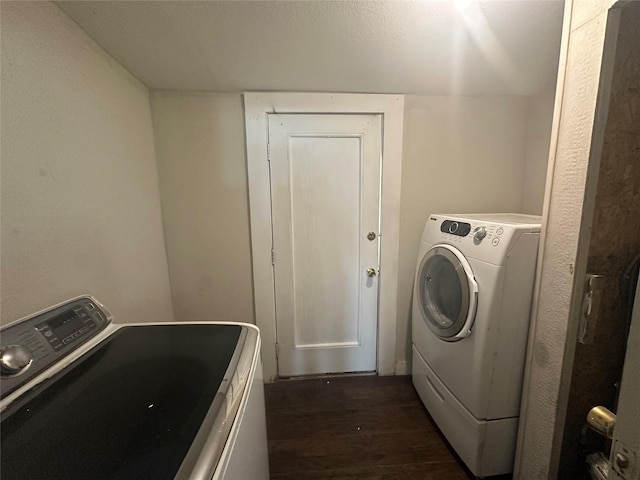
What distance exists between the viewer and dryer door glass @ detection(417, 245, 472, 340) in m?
1.25

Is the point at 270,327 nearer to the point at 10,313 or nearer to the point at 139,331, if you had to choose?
the point at 139,331

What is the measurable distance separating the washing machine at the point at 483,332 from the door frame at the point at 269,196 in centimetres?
44

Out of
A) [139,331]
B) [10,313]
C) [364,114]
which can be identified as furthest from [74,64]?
[364,114]

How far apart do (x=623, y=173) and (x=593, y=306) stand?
391 millimetres

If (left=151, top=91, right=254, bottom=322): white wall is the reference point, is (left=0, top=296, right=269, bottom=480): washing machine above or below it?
below

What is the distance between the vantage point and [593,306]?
779 millimetres

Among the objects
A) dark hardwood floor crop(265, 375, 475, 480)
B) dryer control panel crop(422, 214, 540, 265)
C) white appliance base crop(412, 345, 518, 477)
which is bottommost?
dark hardwood floor crop(265, 375, 475, 480)

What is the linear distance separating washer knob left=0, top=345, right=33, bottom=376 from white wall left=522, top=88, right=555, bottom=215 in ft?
8.09

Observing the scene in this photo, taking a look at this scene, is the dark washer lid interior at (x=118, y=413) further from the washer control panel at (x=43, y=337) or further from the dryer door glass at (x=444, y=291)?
the dryer door glass at (x=444, y=291)

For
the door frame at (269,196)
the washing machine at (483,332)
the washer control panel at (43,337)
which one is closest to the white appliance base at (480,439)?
the washing machine at (483,332)

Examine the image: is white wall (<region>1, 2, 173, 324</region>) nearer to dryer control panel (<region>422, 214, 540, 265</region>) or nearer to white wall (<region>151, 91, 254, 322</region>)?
white wall (<region>151, 91, 254, 322</region>)

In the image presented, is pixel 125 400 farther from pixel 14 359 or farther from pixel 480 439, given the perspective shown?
pixel 480 439

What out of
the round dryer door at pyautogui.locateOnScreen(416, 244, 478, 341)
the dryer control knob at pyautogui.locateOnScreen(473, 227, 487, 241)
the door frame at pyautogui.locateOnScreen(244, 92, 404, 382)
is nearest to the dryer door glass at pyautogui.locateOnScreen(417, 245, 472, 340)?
the round dryer door at pyautogui.locateOnScreen(416, 244, 478, 341)

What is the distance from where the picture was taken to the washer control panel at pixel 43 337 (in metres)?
0.66
